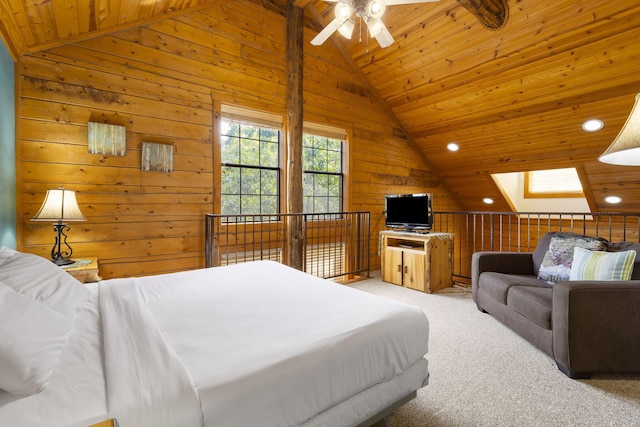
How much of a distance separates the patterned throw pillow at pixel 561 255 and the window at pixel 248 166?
3.13m

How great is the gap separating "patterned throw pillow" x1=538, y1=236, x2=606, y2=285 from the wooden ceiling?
2122 millimetres

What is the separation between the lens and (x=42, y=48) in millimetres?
2750

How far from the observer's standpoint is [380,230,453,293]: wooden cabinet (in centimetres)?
385

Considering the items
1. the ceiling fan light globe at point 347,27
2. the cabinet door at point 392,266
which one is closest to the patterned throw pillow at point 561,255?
the cabinet door at point 392,266

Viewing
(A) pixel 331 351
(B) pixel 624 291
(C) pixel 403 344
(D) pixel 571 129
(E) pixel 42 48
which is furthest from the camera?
(D) pixel 571 129

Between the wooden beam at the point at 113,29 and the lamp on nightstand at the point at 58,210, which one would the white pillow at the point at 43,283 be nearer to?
the lamp on nightstand at the point at 58,210

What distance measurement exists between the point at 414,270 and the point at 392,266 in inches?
14.1

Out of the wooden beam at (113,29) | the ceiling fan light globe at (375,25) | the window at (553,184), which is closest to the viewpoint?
the ceiling fan light globe at (375,25)

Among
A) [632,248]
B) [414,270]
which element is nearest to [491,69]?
[632,248]

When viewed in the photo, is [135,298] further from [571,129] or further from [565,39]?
[571,129]

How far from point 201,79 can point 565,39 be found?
161 inches

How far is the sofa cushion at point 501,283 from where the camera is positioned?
8.59 ft

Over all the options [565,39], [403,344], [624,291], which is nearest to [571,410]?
[624,291]

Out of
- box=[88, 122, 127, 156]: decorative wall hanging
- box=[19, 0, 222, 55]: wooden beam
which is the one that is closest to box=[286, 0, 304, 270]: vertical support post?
box=[19, 0, 222, 55]: wooden beam
